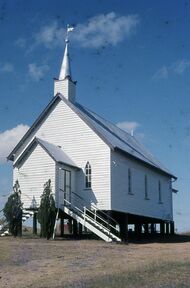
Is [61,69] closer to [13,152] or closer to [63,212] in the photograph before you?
[13,152]

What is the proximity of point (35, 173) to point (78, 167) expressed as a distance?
3.05 m

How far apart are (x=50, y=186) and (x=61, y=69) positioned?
9.90m

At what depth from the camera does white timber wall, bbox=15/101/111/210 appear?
33.5 m

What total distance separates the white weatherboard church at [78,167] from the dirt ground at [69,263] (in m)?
6.90

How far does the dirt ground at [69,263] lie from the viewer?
625 inches

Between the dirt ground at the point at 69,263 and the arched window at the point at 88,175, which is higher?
the arched window at the point at 88,175

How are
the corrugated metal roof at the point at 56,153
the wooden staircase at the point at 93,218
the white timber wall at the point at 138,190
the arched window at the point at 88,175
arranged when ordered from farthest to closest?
1. the arched window at the point at 88,175
2. the white timber wall at the point at 138,190
3. the corrugated metal roof at the point at 56,153
4. the wooden staircase at the point at 93,218

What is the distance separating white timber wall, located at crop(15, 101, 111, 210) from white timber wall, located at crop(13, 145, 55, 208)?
8.97 feet

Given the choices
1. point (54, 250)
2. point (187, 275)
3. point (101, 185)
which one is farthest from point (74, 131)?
point (187, 275)

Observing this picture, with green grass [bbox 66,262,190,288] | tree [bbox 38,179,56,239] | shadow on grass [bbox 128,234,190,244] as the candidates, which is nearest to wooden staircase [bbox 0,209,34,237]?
tree [bbox 38,179,56,239]

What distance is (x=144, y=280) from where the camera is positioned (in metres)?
15.4

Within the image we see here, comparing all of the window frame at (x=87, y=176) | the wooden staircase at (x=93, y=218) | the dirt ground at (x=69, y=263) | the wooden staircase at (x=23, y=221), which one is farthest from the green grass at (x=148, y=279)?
the wooden staircase at (x=23, y=221)

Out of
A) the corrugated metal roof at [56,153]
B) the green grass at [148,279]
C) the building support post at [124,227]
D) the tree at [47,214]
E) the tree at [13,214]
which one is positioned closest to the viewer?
the green grass at [148,279]

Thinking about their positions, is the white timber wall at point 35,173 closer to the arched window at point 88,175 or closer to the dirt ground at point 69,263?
the arched window at point 88,175
